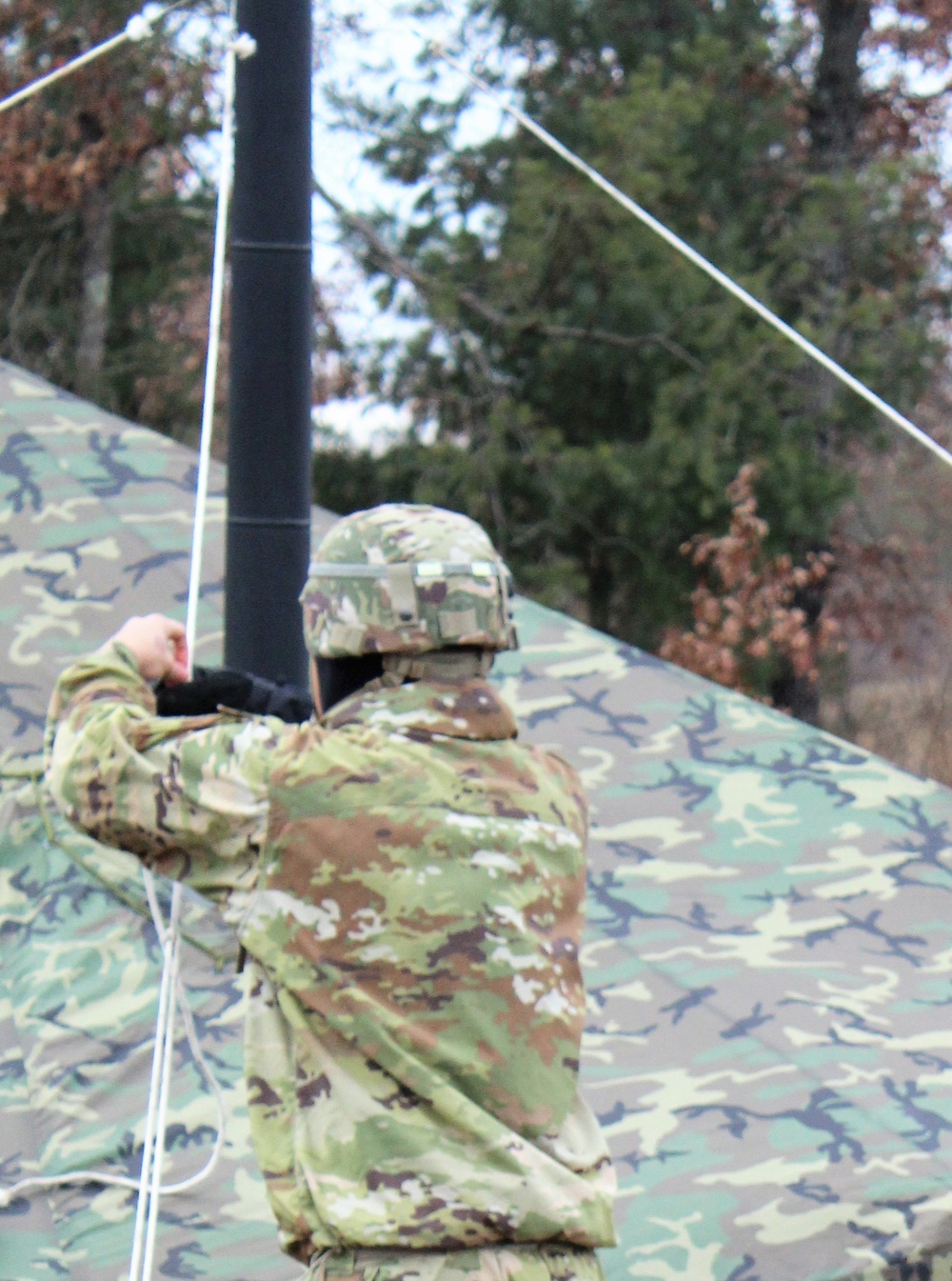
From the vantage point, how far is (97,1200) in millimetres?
2895

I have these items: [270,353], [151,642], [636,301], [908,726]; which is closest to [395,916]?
[151,642]

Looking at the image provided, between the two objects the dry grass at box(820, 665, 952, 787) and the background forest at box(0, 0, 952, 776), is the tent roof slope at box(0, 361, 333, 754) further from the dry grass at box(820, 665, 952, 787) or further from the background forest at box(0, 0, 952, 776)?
the dry grass at box(820, 665, 952, 787)

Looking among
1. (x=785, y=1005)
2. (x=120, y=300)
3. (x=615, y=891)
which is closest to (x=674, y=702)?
(x=615, y=891)

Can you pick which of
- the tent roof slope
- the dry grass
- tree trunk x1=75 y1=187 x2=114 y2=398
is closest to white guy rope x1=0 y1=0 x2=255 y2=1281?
the tent roof slope

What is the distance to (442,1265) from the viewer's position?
1.82 metres

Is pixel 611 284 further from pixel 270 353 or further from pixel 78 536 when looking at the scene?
pixel 270 353

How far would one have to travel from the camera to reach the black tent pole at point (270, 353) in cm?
285

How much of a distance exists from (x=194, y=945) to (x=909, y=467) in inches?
353

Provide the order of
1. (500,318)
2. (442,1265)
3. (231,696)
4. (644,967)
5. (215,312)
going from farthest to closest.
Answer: (500,318) < (644,967) < (215,312) < (231,696) < (442,1265)

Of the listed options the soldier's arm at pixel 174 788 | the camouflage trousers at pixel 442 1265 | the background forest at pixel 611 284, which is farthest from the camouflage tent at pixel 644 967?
the background forest at pixel 611 284

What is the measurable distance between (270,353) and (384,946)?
1311 millimetres

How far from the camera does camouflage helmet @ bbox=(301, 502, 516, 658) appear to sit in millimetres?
1873

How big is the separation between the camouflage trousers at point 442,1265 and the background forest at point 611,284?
713 centimetres

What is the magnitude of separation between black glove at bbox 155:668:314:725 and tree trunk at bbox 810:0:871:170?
352 inches
